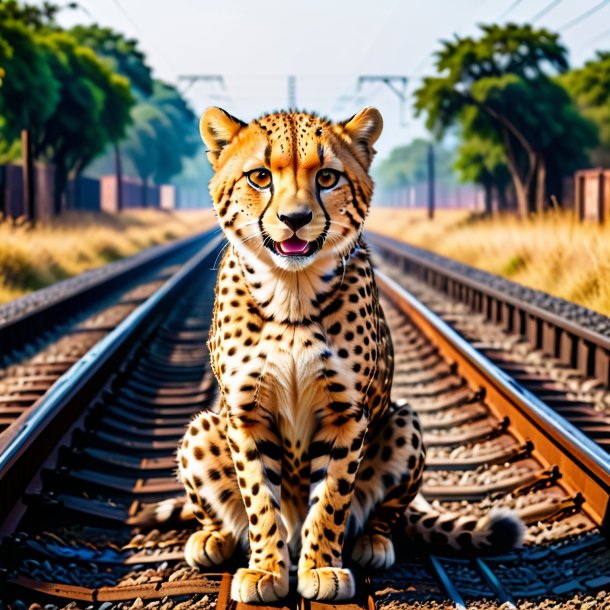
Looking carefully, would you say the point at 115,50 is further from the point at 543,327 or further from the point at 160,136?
the point at 543,327

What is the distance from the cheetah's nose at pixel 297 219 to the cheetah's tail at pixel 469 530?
1470 mm

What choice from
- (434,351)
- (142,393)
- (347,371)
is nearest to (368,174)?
(347,371)

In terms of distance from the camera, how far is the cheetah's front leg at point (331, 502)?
3.43 metres

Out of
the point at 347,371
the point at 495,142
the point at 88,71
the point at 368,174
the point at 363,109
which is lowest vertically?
the point at 347,371

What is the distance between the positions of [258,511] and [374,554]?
53 cm

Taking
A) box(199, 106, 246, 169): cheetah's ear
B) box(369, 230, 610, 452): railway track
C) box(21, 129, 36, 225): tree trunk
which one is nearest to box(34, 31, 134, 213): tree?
box(21, 129, 36, 225): tree trunk

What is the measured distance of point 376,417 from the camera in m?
3.85

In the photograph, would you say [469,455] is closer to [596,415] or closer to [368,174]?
[596,415]

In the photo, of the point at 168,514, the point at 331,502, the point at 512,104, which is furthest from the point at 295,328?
the point at 512,104

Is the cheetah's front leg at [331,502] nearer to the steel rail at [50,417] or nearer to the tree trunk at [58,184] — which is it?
the steel rail at [50,417]

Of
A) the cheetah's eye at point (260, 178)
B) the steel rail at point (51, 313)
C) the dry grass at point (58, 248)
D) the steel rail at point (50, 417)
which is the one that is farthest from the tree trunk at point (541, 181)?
the cheetah's eye at point (260, 178)

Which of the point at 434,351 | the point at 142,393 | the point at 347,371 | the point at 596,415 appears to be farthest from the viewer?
the point at 434,351

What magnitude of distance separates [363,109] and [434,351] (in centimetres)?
593

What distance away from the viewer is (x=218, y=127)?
3.40 metres
